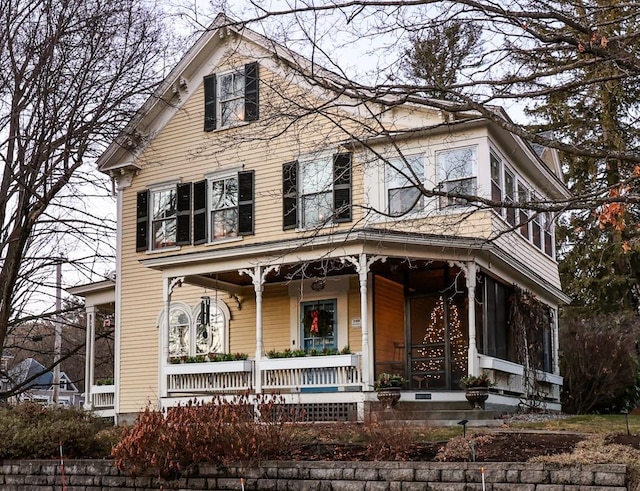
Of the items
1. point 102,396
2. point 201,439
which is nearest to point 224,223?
point 102,396

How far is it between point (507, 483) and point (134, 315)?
513 inches

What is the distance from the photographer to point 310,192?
18312mm

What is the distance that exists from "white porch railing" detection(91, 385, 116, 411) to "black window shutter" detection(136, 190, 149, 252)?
3.42m

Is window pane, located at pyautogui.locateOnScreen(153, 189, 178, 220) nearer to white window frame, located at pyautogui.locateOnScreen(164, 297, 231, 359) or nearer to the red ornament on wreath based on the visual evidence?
white window frame, located at pyautogui.locateOnScreen(164, 297, 231, 359)

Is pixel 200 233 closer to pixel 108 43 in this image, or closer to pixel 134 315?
pixel 134 315

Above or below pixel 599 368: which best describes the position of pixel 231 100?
above

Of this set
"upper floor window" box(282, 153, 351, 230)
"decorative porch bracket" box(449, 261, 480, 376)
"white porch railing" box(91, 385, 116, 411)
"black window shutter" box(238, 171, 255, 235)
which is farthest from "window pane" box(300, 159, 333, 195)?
"white porch railing" box(91, 385, 116, 411)

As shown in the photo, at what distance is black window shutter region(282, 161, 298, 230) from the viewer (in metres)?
18.2

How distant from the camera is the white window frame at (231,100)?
773 inches

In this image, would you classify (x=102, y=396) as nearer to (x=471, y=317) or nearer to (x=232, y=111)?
(x=232, y=111)

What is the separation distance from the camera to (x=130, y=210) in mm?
20984

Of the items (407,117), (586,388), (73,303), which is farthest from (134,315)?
(586,388)

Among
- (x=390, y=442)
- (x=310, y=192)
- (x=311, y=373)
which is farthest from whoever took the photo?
(x=310, y=192)

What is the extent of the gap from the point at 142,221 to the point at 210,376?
17.0 ft
